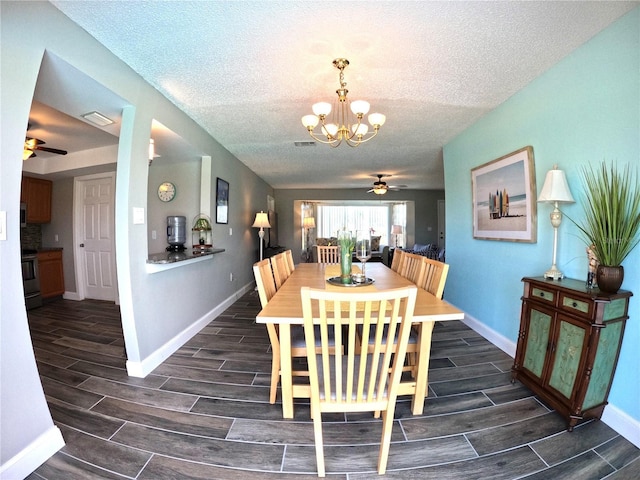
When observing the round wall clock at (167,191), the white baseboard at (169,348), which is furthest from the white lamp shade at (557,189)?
the round wall clock at (167,191)

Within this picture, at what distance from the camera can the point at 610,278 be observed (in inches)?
58.7

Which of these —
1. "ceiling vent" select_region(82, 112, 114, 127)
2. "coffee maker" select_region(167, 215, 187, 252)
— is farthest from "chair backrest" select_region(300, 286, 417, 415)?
"coffee maker" select_region(167, 215, 187, 252)

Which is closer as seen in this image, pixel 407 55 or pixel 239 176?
pixel 407 55

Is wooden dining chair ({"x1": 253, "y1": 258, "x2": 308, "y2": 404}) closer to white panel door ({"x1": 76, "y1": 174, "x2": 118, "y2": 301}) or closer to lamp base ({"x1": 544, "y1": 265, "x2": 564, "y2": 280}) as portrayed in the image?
lamp base ({"x1": 544, "y1": 265, "x2": 564, "y2": 280})

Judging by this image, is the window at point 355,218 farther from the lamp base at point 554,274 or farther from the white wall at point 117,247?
the lamp base at point 554,274

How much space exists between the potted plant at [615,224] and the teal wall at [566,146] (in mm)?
99

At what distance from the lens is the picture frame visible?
12.1 ft

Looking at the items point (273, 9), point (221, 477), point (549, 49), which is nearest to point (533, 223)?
point (549, 49)

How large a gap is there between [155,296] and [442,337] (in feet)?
8.95

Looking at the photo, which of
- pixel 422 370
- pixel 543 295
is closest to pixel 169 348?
pixel 422 370

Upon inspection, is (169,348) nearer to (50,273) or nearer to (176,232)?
(176,232)

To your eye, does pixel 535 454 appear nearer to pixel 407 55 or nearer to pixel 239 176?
pixel 407 55

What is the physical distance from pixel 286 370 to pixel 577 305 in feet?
5.55

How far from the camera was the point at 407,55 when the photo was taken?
73.5 inches
